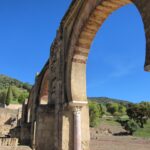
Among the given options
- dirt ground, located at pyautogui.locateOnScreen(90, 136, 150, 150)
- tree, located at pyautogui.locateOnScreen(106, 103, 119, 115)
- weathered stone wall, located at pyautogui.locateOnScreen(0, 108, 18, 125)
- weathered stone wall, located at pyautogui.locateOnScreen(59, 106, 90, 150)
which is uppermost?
tree, located at pyautogui.locateOnScreen(106, 103, 119, 115)

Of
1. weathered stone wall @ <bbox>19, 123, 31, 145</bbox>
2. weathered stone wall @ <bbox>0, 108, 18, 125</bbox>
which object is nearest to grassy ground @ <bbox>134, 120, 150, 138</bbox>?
weathered stone wall @ <bbox>0, 108, 18, 125</bbox>

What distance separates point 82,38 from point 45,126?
3.59 m

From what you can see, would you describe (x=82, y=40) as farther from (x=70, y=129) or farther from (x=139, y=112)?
(x=139, y=112)

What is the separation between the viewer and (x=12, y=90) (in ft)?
268

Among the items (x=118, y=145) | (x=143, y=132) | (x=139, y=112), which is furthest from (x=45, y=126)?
(x=139, y=112)

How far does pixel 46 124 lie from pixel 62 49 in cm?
285

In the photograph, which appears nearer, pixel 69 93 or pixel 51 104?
pixel 69 93

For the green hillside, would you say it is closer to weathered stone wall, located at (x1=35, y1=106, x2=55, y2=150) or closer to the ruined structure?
weathered stone wall, located at (x1=35, y1=106, x2=55, y2=150)

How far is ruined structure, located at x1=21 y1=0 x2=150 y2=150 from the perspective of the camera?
22.4 ft

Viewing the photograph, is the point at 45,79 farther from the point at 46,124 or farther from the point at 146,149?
the point at 146,149

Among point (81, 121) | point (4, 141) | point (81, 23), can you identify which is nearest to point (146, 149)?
point (4, 141)

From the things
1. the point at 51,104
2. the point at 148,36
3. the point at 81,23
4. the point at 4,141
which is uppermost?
the point at 81,23

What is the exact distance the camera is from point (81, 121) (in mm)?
7230

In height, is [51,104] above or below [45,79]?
below
